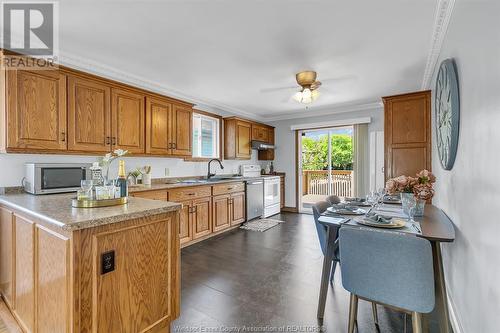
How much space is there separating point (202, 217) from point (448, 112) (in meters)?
3.17

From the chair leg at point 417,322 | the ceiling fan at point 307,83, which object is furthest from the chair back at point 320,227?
the ceiling fan at point 307,83

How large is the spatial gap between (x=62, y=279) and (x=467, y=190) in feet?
7.82

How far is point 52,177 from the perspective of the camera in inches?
95.7

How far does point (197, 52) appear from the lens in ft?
8.65

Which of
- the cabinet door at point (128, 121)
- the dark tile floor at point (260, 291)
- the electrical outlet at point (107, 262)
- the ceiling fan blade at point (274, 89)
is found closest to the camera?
the electrical outlet at point (107, 262)

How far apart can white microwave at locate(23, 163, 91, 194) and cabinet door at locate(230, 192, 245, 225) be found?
2.36m

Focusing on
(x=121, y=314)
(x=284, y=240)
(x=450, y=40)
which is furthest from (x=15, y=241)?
(x=450, y=40)

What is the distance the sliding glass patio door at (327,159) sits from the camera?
5.68 metres

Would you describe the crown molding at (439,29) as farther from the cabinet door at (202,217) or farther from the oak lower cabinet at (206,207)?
the cabinet door at (202,217)

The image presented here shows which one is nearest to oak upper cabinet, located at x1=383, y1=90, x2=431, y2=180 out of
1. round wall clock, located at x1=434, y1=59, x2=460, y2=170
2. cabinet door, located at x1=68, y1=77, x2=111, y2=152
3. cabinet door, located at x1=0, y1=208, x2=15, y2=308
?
round wall clock, located at x1=434, y1=59, x2=460, y2=170

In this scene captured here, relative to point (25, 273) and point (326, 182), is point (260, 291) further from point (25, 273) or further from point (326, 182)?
point (326, 182)

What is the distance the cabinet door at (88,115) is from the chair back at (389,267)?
2713 millimetres

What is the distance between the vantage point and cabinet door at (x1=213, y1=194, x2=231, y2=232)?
3.98 m

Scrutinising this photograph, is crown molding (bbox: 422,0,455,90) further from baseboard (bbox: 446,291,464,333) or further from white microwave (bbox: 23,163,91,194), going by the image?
white microwave (bbox: 23,163,91,194)
